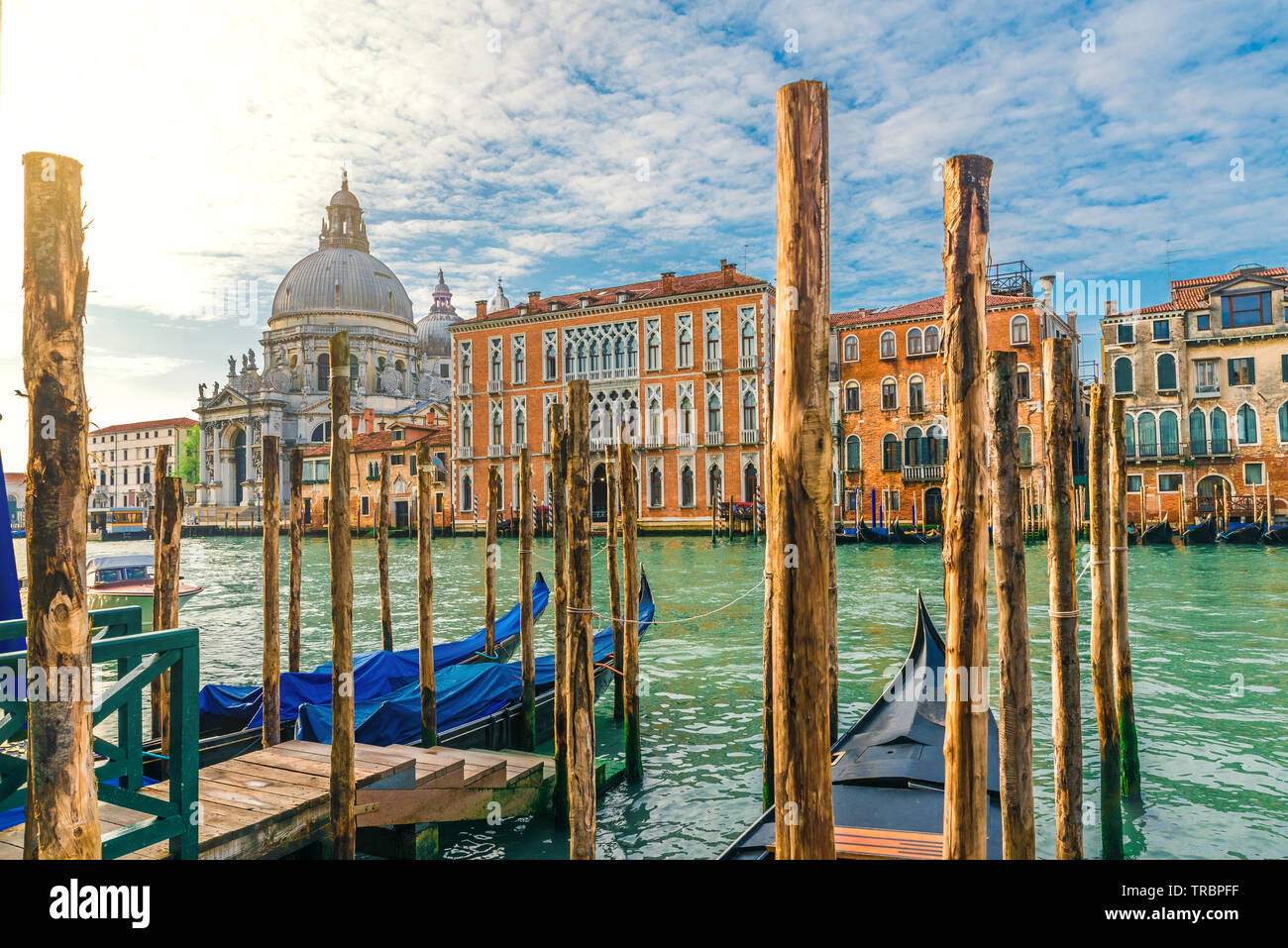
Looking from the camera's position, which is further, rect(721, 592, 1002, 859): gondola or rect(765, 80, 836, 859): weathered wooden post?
rect(721, 592, 1002, 859): gondola

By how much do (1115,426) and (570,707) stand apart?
3.61m

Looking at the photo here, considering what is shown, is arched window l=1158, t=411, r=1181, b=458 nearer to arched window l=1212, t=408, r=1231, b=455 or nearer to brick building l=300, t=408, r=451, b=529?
arched window l=1212, t=408, r=1231, b=455

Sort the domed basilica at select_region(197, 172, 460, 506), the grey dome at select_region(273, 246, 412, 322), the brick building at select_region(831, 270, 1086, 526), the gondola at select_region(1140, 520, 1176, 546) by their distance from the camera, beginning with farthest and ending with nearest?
the grey dome at select_region(273, 246, 412, 322) → the domed basilica at select_region(197, 172, 460, 506) → the brick building at select_region(831, 270, 1086, 526) → the gondola at select_region(1140, 520, 1176, 546)

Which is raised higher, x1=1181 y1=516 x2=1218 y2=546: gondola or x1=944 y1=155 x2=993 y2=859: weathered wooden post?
x1=944 y1=155 x2=993 y2=859: weathered wooden post

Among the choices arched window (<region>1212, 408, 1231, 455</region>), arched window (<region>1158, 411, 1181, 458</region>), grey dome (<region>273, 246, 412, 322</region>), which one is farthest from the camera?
grey dome (<region>273, 246, 412, 322</region>)

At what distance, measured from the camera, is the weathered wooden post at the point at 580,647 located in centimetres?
357

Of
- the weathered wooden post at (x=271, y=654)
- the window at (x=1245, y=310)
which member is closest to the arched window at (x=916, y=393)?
the window at (x=1245, y=310)

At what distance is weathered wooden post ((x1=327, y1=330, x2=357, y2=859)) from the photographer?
3482 millimetres

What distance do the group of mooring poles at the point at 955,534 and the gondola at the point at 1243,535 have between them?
67.0 feet

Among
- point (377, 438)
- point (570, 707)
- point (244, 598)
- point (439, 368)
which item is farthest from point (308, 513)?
point (570, 707)

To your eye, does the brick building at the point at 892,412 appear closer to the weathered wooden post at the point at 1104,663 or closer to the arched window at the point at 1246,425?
the arched window at the point at 1246,425

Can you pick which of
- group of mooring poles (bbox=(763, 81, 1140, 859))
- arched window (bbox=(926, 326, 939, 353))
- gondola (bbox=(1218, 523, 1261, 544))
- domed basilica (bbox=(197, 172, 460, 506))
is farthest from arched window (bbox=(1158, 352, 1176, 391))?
domed basilica (bbox=(197, 172, 460, 506))

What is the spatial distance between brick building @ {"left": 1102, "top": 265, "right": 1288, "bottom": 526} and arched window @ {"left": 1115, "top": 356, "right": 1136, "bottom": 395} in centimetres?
3
